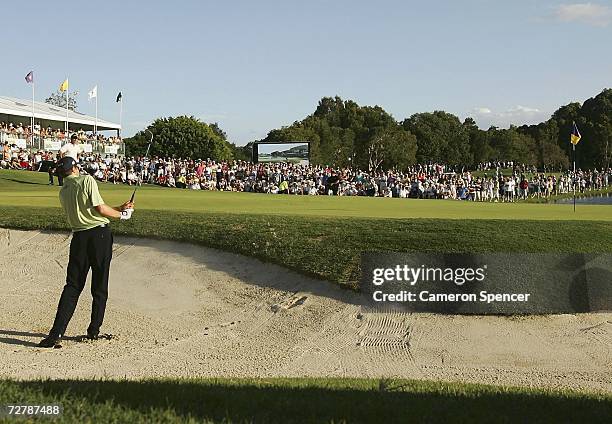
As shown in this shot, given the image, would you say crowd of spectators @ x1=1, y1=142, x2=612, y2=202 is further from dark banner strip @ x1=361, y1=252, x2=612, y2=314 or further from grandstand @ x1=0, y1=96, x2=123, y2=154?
dark banner strip @ x1=361, y1=252, x2=612, y2=314

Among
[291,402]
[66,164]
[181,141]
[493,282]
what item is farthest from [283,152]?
[291,402]

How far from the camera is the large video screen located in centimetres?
6456

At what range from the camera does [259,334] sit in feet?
33.3

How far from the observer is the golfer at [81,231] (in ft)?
30.0

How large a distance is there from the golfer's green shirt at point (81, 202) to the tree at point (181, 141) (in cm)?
9222

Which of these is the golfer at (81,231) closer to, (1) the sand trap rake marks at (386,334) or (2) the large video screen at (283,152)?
(1) the sand trap rake marks at (386,334)

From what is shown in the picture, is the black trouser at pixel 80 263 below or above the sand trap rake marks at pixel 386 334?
above

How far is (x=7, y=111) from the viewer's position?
72.1 metres

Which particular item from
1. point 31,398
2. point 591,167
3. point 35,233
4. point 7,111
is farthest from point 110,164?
point 591,167

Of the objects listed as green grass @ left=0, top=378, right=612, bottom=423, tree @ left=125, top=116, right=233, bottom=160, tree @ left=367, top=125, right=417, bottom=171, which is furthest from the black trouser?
tree @ left=125, top=116, right=233, bottom=160

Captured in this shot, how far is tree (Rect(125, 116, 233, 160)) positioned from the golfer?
9219 centimetres

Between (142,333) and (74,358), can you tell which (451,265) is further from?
(74,358)

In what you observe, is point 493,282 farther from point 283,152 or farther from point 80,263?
point 283,152

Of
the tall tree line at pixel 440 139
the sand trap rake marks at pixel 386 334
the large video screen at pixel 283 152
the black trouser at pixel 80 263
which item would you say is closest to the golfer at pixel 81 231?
the black trouser at pixel 80 263
